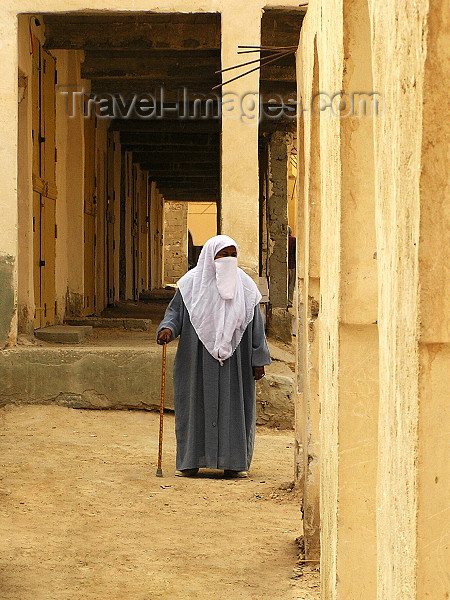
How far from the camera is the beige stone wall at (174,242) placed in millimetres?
34125

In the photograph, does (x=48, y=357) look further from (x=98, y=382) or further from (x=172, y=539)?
(x=172, y=539)

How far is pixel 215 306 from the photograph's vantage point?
21.8 feet

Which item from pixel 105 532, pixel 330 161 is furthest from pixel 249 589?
pixel 330 161

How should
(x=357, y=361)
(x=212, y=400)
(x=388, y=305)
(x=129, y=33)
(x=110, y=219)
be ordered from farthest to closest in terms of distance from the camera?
(x=110, y=219) → (x=129, y=33) → (x=212, y=400) → (x=357, y=361) → (x=388, y=305)

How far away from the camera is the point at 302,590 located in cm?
426

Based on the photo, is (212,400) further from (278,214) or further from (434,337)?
(278,214)

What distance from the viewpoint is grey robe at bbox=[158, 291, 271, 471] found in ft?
21.5

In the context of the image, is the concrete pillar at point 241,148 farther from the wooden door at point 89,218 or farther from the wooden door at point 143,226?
the wooden door at point 143,226

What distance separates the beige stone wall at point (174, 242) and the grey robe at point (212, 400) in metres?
27.5

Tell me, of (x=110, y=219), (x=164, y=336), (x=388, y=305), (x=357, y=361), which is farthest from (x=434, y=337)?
(x=110, y=219)

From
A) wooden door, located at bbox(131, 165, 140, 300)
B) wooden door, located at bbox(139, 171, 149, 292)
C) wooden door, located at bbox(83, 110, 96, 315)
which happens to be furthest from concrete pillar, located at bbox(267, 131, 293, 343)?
wooden door, located at bbox(139, 171, 149, 292)

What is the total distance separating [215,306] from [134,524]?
1836 millimetres

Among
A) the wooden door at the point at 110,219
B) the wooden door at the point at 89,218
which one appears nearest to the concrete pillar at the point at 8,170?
the wooden door at the point at 89,218

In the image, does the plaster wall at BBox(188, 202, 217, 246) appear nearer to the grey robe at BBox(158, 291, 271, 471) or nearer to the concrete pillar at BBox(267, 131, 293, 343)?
the concrete pillar at BBox(267, 131, 293, 343)
